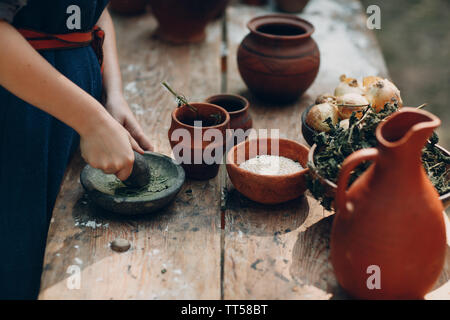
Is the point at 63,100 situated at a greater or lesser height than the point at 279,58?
greater

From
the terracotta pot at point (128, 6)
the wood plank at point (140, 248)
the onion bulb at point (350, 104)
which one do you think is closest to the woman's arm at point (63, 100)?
the wood plank at point (140, 248)

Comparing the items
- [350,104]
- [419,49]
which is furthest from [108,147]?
[419,49]

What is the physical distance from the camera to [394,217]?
1019 mm

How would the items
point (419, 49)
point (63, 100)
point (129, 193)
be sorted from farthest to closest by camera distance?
1. point (419, 49)
2. point (129, 193)
3. point (63, 100)

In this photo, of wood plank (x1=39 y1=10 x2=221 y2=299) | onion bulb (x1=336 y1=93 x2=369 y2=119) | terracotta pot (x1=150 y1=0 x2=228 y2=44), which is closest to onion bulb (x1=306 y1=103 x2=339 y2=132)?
onion bulb (x1=336 y1=93 x2=369 y2=119)

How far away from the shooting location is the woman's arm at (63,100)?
117 centimetres

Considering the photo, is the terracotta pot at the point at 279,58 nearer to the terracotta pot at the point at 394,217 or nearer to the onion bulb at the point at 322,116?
the onion bulb at the point at 322,116

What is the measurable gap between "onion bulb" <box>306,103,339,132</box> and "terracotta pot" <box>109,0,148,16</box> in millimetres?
1839

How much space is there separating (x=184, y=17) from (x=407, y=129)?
1780 mm

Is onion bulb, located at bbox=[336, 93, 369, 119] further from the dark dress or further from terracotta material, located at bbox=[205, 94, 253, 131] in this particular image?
the dark dress

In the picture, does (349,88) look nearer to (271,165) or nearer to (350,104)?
(350,104)

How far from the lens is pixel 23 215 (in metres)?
1.44

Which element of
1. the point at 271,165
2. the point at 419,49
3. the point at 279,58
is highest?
the point at 279,58

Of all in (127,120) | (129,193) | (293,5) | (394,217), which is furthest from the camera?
(293,5)
